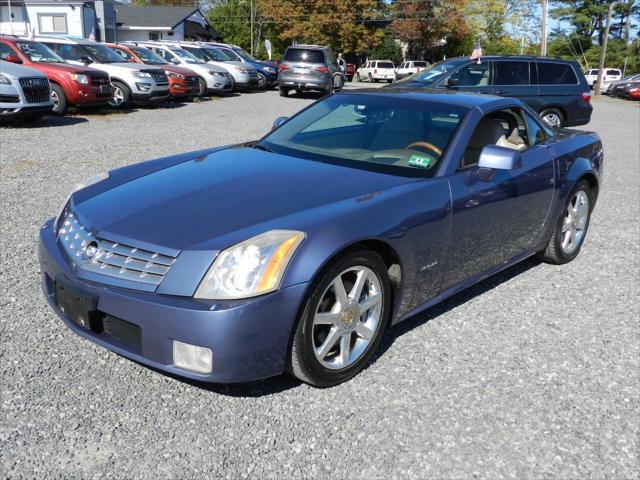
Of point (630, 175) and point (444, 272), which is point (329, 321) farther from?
point (630, 175)

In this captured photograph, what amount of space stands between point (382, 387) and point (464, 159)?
4.87 feet

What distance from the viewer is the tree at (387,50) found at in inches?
2335

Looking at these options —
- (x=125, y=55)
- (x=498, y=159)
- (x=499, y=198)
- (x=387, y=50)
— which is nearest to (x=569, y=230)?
(x=499, y=198)

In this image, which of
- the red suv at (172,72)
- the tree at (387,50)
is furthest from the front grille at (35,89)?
the tree at (387,50)

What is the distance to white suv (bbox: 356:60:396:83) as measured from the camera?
153 ft

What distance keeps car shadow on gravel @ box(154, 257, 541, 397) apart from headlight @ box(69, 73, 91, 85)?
36.9 feet

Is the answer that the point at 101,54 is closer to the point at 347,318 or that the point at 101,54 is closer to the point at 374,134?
the point at 374,134

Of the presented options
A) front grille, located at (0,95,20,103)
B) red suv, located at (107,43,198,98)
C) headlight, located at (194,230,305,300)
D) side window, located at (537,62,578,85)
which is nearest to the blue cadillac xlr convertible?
headlight, located at (194,230,305,300)

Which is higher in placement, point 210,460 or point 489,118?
point 489,118

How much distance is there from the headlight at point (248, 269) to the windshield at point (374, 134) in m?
1.16

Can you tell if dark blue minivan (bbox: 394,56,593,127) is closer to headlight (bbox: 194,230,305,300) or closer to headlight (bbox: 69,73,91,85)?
headlight (bbox: 69,73,91,85)

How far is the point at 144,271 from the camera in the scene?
8.98 ft

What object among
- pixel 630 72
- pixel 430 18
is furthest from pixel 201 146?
pixel 630 72

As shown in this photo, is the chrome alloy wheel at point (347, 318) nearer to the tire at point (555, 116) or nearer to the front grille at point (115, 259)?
the front grille at point (115, 259)
